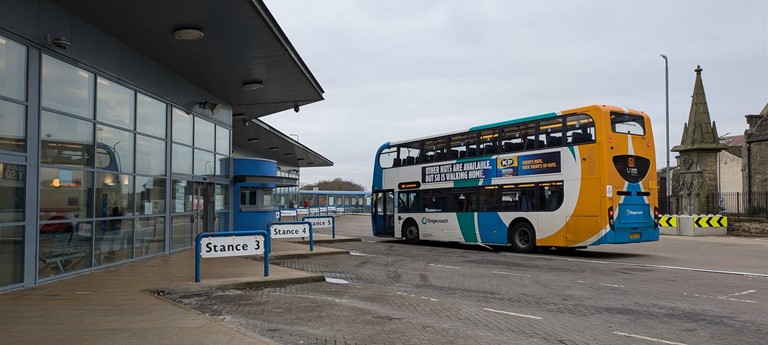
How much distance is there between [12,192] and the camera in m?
8.62

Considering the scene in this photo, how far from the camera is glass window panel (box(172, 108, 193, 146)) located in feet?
50.0

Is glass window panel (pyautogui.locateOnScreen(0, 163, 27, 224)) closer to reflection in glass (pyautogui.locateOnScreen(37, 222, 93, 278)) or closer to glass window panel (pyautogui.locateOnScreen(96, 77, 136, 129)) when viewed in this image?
reflection in glass (pyautogui.locateOnScreen(37, 222, 93, 278))

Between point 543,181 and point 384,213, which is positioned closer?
point 543,181

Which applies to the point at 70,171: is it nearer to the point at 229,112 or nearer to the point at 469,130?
the point at 229,112

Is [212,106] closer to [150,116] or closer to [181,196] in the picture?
[181,196]

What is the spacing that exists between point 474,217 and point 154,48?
11226 millimetres

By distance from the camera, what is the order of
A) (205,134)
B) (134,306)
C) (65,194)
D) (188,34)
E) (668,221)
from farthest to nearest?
(668,221) < (205,134) < (188,34) < (65,194) < (134,306)

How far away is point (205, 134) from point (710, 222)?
23.8 metres

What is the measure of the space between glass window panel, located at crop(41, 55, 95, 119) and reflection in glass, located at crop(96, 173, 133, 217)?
143 centimetres

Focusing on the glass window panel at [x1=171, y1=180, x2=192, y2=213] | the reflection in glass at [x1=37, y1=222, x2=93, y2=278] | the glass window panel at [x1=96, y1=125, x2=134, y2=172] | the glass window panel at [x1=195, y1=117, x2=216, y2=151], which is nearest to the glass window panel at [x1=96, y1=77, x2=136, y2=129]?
the glass window panel at [x1=96, y1=125, x2=134, y2=172]

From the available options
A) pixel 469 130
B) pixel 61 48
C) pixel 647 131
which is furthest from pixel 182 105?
pixel 647 131

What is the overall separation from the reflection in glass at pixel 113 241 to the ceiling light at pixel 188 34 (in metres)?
4.23

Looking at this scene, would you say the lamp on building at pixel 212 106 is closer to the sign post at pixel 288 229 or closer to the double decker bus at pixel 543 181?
the sign post at pixel 288 229

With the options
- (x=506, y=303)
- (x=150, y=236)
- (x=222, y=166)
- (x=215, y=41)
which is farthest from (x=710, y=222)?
(x=150, y=236)
